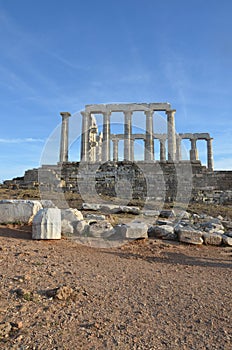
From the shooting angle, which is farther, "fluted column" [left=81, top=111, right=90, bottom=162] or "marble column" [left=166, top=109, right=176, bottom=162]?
"fluted column" [left=81, top=111, right=90, bottom=162]

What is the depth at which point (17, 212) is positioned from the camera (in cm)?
796

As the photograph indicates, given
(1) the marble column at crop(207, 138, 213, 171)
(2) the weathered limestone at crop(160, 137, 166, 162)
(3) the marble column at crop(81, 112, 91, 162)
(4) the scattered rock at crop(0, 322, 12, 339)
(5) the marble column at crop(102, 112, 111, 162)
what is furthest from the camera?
(2) the weathered limestone at crop(160, 137, 166, 162)

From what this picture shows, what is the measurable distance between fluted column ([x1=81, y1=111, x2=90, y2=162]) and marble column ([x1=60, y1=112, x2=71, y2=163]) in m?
1.86

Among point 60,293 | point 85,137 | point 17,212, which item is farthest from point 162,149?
point 60,293

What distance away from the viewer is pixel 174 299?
3.87 metres

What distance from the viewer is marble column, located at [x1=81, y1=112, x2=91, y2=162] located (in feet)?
98.2

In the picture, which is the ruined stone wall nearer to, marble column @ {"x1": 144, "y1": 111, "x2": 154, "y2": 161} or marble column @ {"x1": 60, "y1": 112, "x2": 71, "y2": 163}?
marble column @ {"x1": 60, "y1": 112, "x2": 71, "y2": 163}

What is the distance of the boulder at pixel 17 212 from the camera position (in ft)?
26.0

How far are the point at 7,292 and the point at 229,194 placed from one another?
18321 millimetres

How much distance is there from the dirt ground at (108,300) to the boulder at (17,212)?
5.46 feet

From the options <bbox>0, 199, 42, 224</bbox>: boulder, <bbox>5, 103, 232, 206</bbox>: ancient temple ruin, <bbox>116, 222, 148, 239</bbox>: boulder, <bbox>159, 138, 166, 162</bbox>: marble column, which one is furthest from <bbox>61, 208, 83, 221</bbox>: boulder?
<bbox>159, 138, 166, 162</bbox>: marble column

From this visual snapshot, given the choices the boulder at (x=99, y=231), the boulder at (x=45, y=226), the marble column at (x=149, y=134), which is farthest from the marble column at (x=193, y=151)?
the boulder at (x=45, y=226)

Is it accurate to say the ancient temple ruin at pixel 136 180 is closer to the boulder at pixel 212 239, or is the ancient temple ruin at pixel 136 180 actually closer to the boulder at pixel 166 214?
the boulder at pixel 166 214

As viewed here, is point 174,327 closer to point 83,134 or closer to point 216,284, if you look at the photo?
point 216,284
